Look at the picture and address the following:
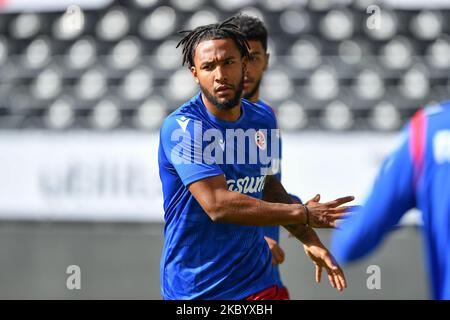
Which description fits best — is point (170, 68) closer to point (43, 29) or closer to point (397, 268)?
point (43, 29)

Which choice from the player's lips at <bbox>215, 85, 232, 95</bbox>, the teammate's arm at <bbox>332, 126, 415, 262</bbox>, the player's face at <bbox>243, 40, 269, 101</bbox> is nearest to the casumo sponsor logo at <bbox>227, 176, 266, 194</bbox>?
the player's lips at <bbox>215, 85, 232, 95</bbox>

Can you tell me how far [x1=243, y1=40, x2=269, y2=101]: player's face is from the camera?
5094 mm

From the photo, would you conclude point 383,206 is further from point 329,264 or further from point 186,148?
point 186,148

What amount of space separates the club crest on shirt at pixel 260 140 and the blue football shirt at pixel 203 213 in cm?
3

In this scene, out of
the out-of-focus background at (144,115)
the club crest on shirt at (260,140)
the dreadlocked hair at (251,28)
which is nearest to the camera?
the club crest on shirt at (260,140)

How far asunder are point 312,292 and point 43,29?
659 centimetres

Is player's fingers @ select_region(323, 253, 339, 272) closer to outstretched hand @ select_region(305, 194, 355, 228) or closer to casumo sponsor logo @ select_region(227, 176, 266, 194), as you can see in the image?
outstretched hand @ select_region(305, 194, 355, 228)

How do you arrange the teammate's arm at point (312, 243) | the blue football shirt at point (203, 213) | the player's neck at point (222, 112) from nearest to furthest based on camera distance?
the teammate's arm at point (312, 243), the blue football shirt at point (203, 213), the player's neck at point (222, 112)

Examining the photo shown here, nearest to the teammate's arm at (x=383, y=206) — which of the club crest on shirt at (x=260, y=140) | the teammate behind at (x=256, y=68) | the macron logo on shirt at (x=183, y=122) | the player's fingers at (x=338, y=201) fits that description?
the player's fingers at (x=338, y=201)

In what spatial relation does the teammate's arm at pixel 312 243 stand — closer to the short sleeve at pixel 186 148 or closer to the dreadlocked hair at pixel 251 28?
the short sleeve at pixel 186 148

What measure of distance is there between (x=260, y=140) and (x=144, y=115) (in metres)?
7.00

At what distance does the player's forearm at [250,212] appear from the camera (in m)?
3.61

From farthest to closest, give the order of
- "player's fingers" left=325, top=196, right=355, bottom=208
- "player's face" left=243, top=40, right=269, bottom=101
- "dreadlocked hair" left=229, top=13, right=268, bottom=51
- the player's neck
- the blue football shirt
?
"dreadlocked hair" left=229, top=13, right=268, bottom=51, "player's face" left=243, top=40, right=269, bottom=101, the player's neck, the blue football shirt, "player's fingers" left=325, top=196, right=355, bottom=208
